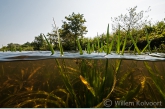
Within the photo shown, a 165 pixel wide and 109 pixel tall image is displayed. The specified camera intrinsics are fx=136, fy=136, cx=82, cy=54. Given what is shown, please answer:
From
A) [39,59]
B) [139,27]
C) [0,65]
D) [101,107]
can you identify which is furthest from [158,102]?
[139,27]

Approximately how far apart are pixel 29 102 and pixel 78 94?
1.48ft

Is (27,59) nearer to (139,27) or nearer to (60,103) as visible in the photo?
(60,103)

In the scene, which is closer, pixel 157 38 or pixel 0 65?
pixel 0 65

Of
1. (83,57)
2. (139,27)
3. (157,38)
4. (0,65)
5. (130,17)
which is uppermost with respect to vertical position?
(130,17)

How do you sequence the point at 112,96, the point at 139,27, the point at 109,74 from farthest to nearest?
the point at 139,27
the point at 109,74
the point at 112,96

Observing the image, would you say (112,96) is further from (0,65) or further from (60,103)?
(0,65)

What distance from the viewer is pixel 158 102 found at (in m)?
1.16

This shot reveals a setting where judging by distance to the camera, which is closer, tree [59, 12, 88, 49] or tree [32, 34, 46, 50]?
tree [59, 12, 88, 49]

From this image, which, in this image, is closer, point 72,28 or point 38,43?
point 72,28

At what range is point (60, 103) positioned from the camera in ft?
3.91

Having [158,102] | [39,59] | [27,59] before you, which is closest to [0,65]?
[27,59]

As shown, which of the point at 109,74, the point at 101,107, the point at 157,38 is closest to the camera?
the point at 101,107

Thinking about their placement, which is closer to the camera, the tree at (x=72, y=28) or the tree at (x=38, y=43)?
the tree at (x=72, y=28)

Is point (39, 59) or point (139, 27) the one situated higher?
point (139, 27)
